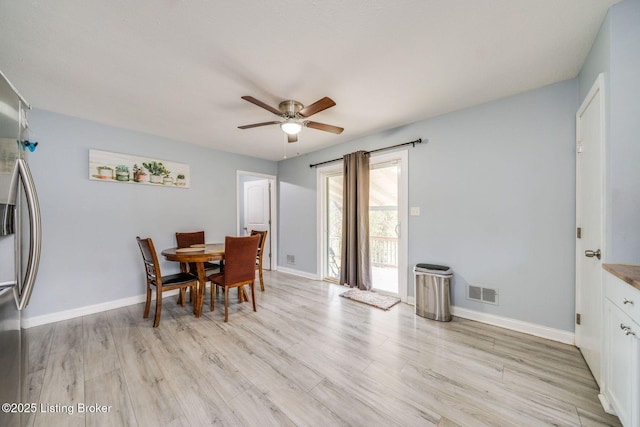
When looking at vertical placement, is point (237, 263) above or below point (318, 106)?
below

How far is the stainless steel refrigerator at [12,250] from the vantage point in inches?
37.9

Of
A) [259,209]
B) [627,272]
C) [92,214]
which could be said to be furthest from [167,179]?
[627,272]

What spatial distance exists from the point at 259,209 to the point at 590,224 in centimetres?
493

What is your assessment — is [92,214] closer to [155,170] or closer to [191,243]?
[155,170]

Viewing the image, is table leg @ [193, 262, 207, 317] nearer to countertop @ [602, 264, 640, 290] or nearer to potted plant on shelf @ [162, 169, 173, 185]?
potted plant on shelf @ [162, 169, 173, 185]

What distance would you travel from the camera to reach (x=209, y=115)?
9.20 feet

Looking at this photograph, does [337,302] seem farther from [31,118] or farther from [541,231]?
[31,118]

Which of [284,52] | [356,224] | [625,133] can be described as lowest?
[356,224]

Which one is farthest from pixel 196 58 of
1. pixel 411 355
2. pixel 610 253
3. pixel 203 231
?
pixel 610 253

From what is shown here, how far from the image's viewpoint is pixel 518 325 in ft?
7.73

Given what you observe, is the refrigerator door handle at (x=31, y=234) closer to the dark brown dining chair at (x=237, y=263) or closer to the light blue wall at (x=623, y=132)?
the dark brown dining chair at (x=237, y=263)

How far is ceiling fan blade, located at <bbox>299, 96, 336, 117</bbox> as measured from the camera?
2018mm

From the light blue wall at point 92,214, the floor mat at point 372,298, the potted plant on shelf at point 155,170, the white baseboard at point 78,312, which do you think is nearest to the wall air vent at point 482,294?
the floor mat at point 372,298

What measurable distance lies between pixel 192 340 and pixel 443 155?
3.43 meters
